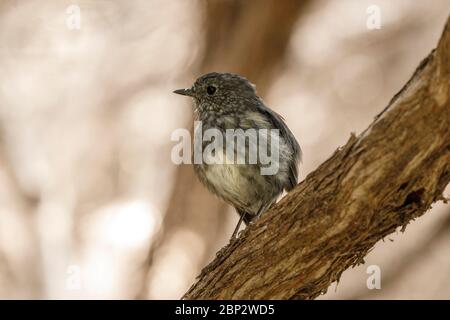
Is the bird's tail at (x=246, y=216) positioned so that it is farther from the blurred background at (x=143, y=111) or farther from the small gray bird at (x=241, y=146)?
the blurred background at (x=143, y=111)

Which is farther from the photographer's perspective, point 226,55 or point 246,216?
point 226,55

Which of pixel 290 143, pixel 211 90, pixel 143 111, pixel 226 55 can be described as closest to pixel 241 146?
pixel 290 143

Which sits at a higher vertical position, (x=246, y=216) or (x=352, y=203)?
(x=246, y=216)

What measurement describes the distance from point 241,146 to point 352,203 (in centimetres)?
139

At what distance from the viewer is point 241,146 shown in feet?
14.5

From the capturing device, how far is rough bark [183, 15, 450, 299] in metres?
2.96

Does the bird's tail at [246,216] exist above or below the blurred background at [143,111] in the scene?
below

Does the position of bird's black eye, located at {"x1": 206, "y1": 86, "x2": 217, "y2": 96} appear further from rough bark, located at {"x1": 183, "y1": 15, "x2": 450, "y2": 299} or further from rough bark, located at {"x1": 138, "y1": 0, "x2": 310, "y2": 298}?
rough bark, located at {"x1": 183, "y1": 15, "x2": 450, "y2": 299}

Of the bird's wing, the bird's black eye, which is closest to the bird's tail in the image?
the bird's wing

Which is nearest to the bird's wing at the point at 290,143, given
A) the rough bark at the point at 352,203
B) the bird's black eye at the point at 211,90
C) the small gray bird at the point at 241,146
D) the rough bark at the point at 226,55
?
the small gray bird at the point at 241,146

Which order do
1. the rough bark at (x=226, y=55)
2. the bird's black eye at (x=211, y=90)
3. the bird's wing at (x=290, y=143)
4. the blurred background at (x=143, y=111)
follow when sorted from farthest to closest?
the blurred background at (x=143, y=111) → the rough bark at (x=226, y=55) → the bird's black eye at (x=211, y=90) → the bird's wing at (x=290, y=143)

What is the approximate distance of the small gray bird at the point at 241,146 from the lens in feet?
14.8

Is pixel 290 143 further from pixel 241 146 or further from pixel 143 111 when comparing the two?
pixel 143 111

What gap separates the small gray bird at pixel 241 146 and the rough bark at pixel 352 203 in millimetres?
872
